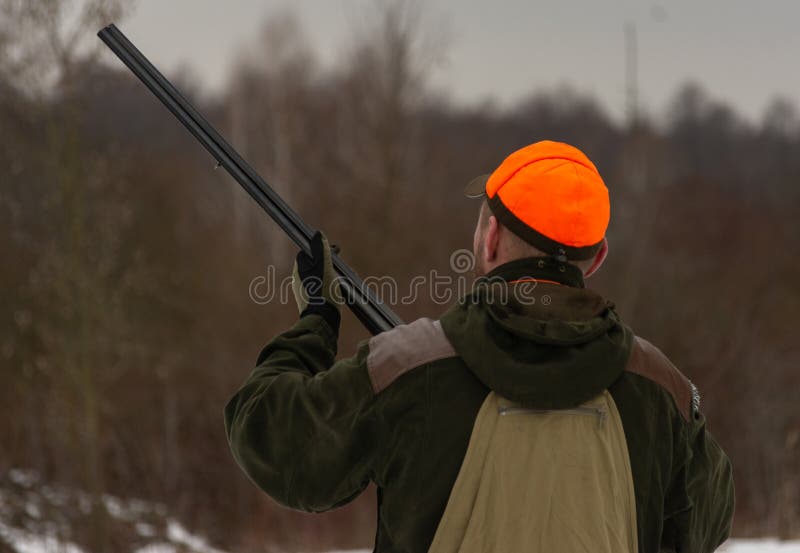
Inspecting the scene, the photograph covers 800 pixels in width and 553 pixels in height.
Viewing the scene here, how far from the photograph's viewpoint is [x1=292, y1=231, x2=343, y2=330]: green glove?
185 centimetres

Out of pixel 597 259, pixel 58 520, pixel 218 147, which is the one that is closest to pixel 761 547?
pixel 597 259

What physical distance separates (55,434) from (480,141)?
1431 inches

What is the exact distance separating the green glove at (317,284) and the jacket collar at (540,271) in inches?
14.9

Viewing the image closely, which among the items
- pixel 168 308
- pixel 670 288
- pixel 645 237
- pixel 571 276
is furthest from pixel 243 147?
pixel 571 276

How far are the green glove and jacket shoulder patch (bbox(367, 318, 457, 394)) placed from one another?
0.29m

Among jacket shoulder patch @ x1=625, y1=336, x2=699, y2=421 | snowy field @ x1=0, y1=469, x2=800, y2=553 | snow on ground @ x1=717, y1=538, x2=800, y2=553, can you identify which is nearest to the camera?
jacket shoulder patch @ x1=625, y1=336, x2=699, y2=421

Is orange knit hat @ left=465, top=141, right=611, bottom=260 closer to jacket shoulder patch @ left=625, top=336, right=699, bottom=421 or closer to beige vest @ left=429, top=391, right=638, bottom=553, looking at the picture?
jacket shoulder patch @ left=625, top=336, right=699, bottom=421

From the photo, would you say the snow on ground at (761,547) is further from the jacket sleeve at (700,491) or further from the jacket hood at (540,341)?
the jacket hood at (540,341)

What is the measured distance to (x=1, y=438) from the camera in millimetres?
13109

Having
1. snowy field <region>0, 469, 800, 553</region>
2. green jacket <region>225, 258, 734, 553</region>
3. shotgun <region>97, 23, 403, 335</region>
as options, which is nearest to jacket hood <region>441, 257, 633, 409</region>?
green jacket <region>225, 258, 734, 553</region>

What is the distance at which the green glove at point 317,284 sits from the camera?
6.08 feet

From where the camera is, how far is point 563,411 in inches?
61.4

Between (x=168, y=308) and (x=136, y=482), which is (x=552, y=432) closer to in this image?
(x=136, y=482)

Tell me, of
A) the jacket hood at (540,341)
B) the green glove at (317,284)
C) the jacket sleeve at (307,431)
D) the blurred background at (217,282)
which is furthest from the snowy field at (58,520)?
the jacket hood at (540,341)
